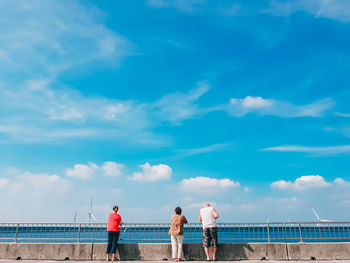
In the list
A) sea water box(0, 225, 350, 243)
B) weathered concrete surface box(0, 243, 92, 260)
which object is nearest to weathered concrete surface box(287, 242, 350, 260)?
sea water box(0, 225, 350, 243)

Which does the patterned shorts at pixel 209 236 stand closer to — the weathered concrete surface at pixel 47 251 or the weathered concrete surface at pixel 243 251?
the weathered concrete surface at pixel 243 251

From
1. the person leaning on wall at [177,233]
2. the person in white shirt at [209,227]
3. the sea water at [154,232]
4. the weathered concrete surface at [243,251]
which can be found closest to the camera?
the person leaning on wall at [177,233]

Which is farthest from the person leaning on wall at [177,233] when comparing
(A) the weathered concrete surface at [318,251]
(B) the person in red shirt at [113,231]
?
(A) the weathered concrete surface at [318,251]

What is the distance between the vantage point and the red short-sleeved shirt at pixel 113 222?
30.7 ft

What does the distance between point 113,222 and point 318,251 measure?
→ 7.57 metres

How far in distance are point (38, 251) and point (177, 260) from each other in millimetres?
5324

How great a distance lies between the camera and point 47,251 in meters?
10.2

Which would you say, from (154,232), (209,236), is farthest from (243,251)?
(154,232)

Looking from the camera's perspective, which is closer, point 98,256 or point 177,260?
point 177,260

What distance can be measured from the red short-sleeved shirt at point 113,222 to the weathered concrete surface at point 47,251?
1582mm

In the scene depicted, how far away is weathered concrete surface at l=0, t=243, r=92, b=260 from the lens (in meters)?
10.2

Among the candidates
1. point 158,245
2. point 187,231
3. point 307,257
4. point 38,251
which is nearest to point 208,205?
point 187,231

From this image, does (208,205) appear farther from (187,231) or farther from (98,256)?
(98,256)

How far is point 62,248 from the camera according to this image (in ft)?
33.6
